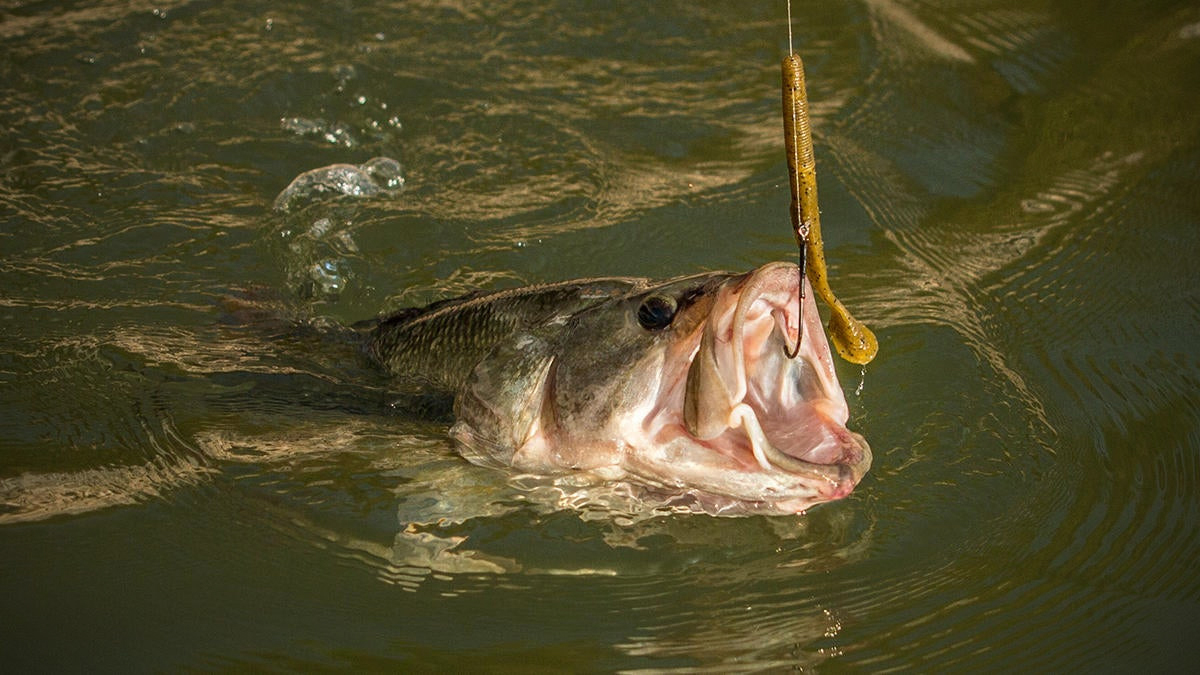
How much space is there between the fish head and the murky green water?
0.31 metres

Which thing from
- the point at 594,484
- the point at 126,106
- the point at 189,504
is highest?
the point at 126,106

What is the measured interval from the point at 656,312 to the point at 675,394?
0.73 feet

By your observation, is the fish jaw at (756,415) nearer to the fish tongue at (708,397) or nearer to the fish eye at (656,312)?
the fish tongue at (708,397)

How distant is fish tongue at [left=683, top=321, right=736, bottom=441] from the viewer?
Answer: 311 cm

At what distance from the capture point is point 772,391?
3.34 meters

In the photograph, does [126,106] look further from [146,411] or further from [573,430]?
[573,430]

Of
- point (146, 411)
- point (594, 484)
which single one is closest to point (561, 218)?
point (146, 411)

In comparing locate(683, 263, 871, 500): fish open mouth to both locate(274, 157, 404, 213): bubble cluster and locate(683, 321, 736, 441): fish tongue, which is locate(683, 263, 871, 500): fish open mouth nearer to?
locate(683, 321, 736, 441): fish tongue

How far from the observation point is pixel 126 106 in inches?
259

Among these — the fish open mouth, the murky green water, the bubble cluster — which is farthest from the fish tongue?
the bubble cluster

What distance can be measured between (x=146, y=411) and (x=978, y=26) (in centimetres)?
506

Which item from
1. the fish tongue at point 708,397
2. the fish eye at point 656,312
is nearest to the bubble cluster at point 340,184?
the fish eye at point 656,312

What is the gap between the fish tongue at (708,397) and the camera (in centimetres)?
311

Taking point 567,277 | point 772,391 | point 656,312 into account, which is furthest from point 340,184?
point 772,391
